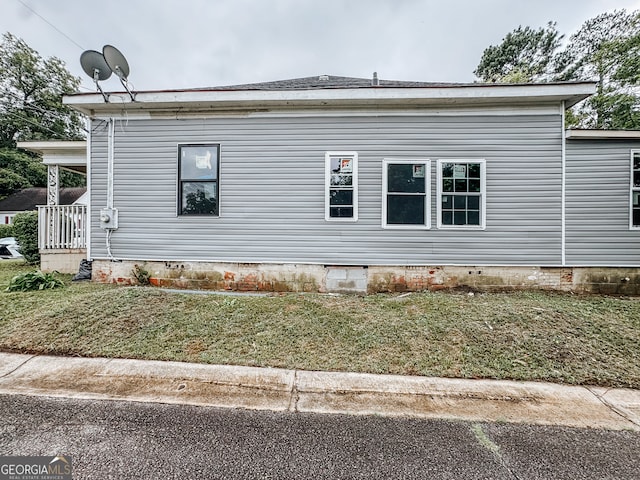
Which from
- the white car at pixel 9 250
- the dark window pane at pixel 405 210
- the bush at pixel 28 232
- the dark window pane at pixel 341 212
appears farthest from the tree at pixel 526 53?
the white car at pixel 9 250

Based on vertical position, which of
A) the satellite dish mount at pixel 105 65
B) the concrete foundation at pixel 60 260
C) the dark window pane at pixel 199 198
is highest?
the satellite dish mount at pixel 105 65

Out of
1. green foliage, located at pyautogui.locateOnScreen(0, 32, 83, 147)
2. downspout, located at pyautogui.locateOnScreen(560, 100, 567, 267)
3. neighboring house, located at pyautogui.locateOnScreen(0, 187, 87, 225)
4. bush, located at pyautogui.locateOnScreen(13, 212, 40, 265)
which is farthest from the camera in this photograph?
green foliage, located at pyautogui.locateOnScreen(0, 32, 83, 147)

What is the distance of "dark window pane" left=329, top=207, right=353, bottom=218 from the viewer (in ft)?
18.6

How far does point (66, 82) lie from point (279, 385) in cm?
3478

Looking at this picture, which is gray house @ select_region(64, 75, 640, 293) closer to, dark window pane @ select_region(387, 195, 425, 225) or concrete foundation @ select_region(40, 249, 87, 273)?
dark window pane @ select_region(387, 195, 425, 225)

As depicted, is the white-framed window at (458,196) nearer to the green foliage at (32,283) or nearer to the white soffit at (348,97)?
the white soffit at (348,97)

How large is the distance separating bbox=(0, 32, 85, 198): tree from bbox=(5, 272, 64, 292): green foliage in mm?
23548

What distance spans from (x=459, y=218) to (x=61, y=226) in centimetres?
906


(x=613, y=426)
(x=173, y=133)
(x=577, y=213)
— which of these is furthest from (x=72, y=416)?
(x=577, y=213)

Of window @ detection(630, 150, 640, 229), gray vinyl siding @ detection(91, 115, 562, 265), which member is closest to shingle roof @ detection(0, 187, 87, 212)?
gray vinyl siding @ detection(91, 115, 562, 265)

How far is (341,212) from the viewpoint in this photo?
5.68 m

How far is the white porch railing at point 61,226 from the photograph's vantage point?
6.71 metres

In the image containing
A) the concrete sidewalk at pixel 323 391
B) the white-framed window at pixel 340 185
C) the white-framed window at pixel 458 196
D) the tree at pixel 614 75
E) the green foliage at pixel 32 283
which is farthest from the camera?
the tree at pixel 614 75

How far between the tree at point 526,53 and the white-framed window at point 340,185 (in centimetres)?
2136
